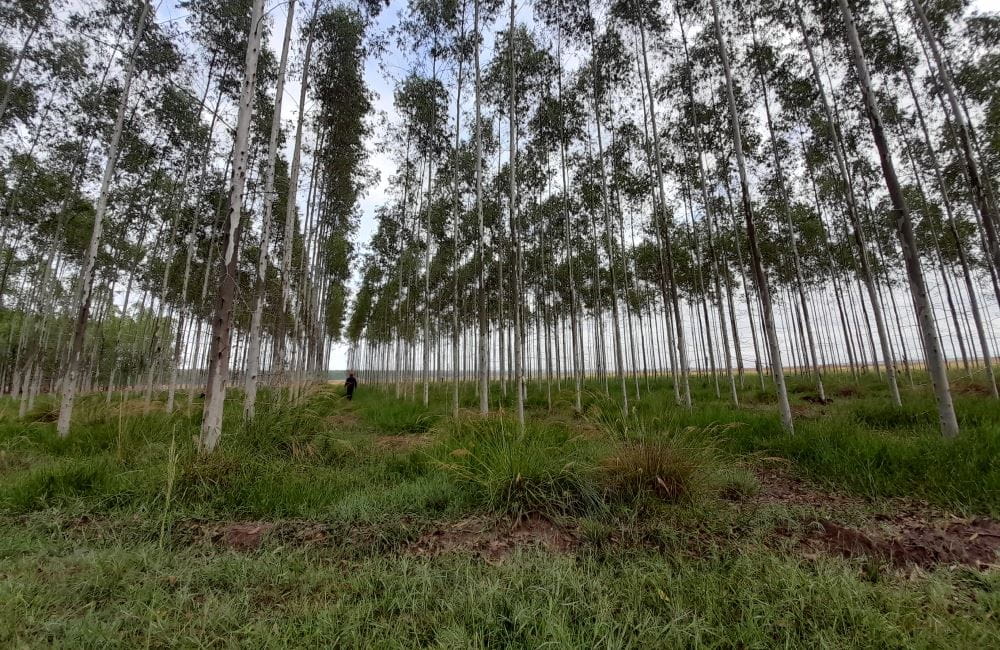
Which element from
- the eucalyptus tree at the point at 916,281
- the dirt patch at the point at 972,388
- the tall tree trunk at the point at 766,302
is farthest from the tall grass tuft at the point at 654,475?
the dirt patch at the point at 972,388

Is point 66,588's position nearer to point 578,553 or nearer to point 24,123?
point 578,553

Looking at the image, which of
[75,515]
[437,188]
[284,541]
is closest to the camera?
[284,541]

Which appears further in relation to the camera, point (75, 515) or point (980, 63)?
point (980, 63)

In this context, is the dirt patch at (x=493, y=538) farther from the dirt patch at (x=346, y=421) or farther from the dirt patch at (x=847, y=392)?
the dirt patch at (x=847, y=392)

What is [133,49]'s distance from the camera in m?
6.76

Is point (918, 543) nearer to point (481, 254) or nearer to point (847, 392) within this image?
point (481, 254)

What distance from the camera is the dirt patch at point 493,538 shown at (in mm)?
2588

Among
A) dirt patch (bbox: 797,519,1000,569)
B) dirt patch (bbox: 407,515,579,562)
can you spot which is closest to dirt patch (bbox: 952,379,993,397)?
dirt patch (bbox: 797,519,1000,569)

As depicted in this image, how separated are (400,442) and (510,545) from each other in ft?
14.1

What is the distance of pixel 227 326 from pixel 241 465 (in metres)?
1.62

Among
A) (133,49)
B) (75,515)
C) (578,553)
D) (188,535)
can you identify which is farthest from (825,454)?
(133,49)

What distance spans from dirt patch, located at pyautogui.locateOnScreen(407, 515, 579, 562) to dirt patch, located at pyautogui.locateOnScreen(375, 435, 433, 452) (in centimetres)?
275

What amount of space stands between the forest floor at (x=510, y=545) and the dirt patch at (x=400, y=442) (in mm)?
969

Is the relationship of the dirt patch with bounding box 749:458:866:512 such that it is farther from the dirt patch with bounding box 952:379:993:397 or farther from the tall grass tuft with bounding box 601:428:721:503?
the dirt patch with bounding box 952:379:993:397
